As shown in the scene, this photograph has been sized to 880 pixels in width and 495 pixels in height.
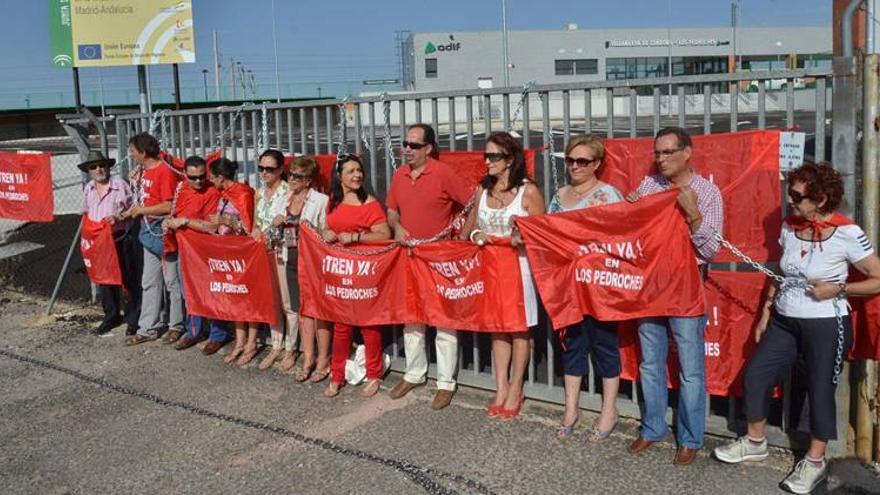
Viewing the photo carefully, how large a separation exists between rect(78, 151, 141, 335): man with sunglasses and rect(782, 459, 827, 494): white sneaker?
6.23 metres

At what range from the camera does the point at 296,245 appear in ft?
21.6

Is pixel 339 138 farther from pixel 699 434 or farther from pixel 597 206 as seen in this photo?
pixel 699 434

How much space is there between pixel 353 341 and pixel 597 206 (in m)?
2.84

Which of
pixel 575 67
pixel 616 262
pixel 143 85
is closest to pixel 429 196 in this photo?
pixel 616 262

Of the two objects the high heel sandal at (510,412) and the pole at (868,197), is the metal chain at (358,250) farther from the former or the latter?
the pole at (868,197)

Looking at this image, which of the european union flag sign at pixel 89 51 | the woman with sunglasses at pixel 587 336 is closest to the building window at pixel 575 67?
the european union flag sign at pixel 89 51

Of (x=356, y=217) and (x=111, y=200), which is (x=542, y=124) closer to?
(x=356, y=217)

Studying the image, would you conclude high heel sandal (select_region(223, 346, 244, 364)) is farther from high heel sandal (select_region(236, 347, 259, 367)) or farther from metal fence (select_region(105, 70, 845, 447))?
metal fence (select_region(105, 70, 845, 447))

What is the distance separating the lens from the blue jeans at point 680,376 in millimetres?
4684

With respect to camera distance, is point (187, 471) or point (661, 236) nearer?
point (661, 236)

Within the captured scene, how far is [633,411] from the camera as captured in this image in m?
5.30

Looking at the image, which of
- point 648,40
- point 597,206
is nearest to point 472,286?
point 597,206

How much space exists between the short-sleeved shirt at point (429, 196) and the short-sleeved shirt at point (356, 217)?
21 centimetres

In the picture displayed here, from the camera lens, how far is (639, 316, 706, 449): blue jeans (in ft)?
15.4
